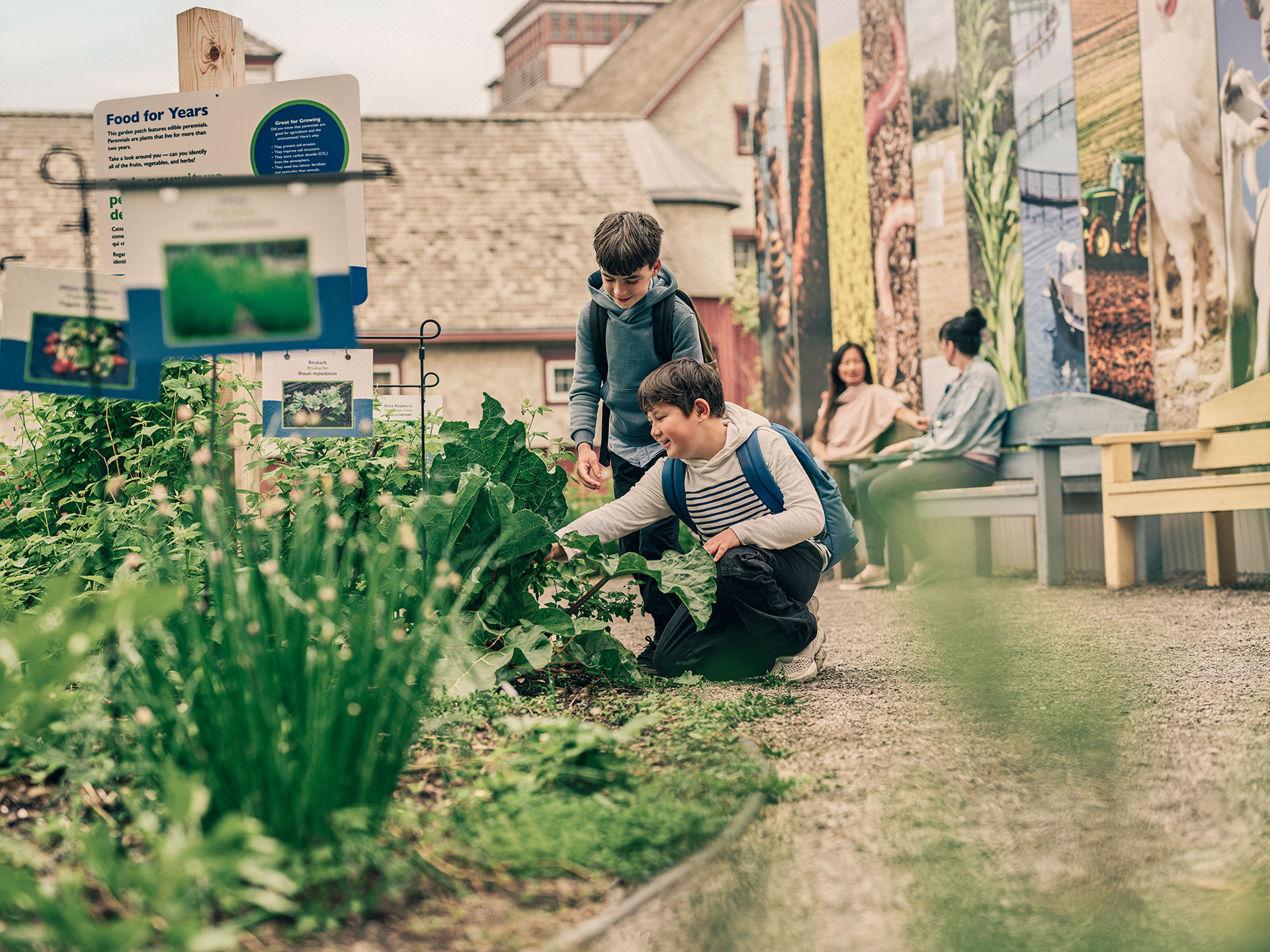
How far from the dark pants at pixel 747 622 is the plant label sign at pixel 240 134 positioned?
1.59m

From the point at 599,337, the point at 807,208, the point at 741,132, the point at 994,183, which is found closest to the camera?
the point at 599,337

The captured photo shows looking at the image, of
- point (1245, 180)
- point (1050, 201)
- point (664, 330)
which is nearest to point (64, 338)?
point (664, 330)

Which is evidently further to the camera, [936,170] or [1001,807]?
[936,170]

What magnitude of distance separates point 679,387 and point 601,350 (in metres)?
0.64

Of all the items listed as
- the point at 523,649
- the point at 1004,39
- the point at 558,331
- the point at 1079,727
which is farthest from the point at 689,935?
the point at 558,331

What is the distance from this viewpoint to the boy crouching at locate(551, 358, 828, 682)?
11.5ft

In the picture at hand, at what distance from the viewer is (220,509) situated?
243 cm

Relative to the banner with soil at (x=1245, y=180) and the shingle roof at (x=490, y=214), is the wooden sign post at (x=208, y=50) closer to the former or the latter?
the banner with soil at (x=1245, y=180)

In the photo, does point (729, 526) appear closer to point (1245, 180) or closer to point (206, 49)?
point (206, 49)

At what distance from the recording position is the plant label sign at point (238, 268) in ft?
7.81

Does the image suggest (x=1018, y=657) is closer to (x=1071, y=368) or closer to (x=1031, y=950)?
(x=1031, y=950)

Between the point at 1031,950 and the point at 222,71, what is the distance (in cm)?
404

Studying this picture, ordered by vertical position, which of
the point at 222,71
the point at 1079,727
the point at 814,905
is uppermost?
the point at 222,71

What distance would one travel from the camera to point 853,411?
748cm
